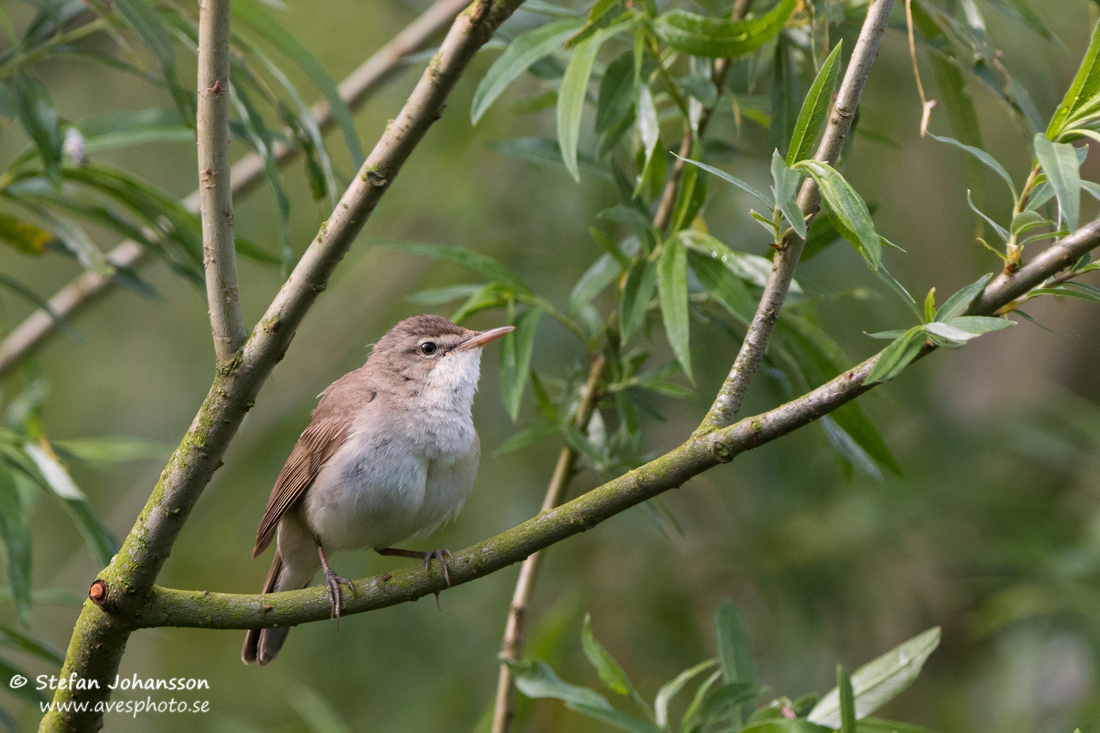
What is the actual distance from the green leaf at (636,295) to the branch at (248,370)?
1.23 meters

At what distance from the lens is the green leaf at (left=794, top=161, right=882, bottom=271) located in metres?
1.87

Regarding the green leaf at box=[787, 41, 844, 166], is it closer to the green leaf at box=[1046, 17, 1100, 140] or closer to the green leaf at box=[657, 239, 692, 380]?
the green leaf at box=[1046, 17, 1100, 140]

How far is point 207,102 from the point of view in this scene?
6.82 feet

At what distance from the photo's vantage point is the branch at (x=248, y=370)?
6.72 ft

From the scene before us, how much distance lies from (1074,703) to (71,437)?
287 inches

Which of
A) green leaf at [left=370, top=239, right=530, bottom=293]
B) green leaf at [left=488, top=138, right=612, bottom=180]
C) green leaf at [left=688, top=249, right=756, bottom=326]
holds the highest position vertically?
green leaf at [left=488, top=138, right=612, bottom=180]

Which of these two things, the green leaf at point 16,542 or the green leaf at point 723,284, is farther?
the green leaf at point 16,542

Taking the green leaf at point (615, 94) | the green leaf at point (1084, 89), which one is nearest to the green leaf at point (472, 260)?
the green leaf at point (615, 94)

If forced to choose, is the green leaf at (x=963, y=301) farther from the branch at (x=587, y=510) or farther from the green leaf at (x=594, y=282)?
the green leaf at (x=594, y=282)

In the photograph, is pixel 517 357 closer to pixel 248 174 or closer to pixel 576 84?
pixel 576 84

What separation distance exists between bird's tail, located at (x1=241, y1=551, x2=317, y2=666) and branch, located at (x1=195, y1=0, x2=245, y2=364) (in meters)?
1.97

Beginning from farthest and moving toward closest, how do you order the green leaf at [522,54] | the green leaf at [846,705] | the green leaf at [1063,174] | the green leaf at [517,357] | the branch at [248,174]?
the branch at [248,174] → the green leaf at [517,357] → the green leaf at [522,54] → the green leaf at [846,705] → the green leaf at [1063,174]

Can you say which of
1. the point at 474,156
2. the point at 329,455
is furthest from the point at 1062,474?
the point at 329,455

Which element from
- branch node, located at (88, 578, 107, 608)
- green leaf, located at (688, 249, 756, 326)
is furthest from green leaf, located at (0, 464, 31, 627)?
green leaf, located at (688, 249, 756, 326)
